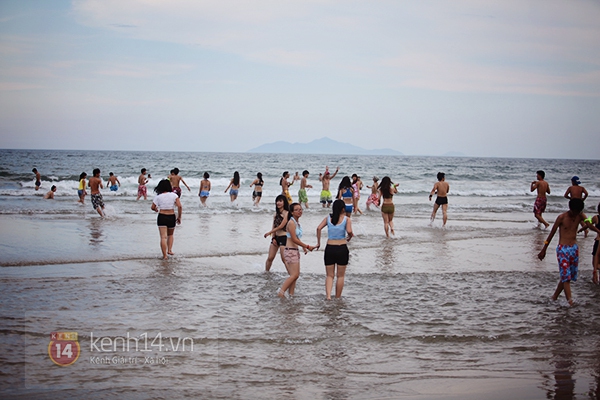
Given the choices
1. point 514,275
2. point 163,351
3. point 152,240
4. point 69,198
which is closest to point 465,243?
point 514,275

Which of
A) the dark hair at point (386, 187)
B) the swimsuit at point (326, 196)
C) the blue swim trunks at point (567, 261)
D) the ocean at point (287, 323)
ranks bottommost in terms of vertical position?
the ocean at point (287, 323)

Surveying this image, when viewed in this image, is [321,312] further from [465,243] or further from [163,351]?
[465,243]

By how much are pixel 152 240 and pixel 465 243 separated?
29.7ft

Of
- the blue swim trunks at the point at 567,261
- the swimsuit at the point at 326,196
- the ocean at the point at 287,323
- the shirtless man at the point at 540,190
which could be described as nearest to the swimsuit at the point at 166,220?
the ocean at the point at 287,323

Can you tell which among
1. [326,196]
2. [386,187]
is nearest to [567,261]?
[386,187]

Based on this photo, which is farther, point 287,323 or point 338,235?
point 338,235

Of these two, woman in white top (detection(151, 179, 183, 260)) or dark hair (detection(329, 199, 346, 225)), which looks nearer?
dark hair (detection(329, 199, 346, 225))

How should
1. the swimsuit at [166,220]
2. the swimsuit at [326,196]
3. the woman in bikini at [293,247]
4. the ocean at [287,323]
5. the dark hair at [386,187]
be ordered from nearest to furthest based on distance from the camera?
1. the ocean at [287,323]
2. the woman in bikini at [293,247]
3. the swimsuit at [166,220]
4. the dark hair at [386,187]
5. the swimsuit at [326,196]

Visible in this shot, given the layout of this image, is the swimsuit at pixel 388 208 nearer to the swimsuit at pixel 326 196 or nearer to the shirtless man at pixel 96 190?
the swimsuit at pixel 326 196

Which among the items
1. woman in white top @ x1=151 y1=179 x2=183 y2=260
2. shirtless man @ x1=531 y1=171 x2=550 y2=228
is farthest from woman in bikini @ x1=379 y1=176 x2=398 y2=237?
woman in white top @ x1=151 y1=179 x2=183 y2=260

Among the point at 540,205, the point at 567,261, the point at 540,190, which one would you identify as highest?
the point at 540,190

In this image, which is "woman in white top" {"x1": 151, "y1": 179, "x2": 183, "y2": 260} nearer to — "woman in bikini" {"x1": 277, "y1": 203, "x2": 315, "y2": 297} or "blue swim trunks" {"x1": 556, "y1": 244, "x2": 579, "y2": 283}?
"woman in bikini" {"x1": 277, "y1": 203, "x2": 315, "y2": 297}

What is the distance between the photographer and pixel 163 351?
226 inches

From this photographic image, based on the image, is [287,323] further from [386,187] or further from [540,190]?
[540,190]
